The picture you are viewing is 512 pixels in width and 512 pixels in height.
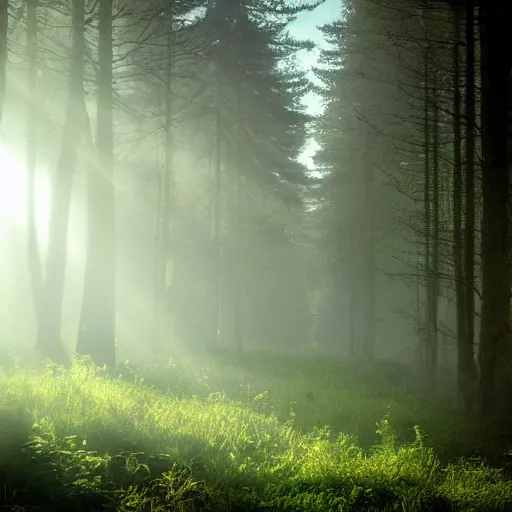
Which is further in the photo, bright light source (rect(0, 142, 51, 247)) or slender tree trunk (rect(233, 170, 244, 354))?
bright light source (rect(0, 142, 51, 247))

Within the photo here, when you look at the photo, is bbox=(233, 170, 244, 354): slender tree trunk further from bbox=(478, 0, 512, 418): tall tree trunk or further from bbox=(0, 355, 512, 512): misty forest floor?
bbox=(478, 0, 512, 418): tall tree trunk

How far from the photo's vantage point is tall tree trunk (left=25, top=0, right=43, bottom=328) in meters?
13.0

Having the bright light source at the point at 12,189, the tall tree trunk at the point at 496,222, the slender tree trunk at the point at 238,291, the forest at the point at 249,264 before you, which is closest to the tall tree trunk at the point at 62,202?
the forest at the point at 249,264

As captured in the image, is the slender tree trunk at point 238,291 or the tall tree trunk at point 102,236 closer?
the tall tree trunk at point 102,236

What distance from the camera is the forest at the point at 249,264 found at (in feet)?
17.4

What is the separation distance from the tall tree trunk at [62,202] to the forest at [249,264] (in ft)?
0.16

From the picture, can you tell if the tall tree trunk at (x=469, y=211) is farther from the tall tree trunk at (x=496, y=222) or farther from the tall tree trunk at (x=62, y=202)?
the tall tree trunk at (x=62, y=202)

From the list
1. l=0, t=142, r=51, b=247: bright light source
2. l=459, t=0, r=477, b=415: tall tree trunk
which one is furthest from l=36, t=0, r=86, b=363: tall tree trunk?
l=459, t=0, r=477, b=415: tall tree trunk

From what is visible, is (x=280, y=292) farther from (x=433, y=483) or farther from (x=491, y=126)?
(x=433, y=483)

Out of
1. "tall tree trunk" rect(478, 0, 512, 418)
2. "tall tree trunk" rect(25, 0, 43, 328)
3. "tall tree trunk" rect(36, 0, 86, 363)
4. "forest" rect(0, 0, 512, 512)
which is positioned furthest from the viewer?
"tall tree trunk" rect(25, 0, 43, 328)

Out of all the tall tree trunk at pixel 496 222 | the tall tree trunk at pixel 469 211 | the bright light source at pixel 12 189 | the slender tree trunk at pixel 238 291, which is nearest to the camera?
the tall tree trunk at pixel 496 222

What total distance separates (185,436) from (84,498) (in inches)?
73.5

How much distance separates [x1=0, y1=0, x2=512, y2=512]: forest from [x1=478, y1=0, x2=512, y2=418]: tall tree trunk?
0.11ft

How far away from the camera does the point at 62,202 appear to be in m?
12.1
